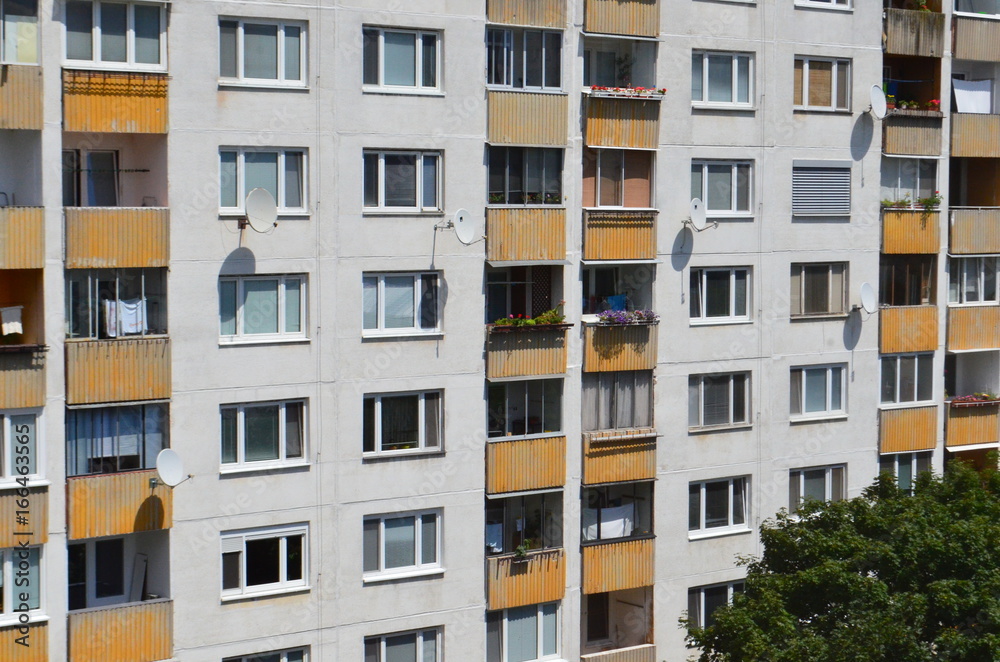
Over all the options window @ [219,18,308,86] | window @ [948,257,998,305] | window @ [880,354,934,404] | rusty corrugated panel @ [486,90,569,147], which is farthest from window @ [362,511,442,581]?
window @ [948,257,998,305]

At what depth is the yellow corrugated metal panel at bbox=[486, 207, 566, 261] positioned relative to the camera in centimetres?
3516

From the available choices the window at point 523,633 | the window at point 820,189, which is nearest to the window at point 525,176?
the window at point 820,189

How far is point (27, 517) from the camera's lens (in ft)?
98.9

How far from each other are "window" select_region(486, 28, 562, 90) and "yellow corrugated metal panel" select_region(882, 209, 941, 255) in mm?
11447

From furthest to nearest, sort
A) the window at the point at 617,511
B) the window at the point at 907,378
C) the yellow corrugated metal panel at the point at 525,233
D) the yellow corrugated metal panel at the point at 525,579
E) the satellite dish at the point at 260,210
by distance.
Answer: the window at the point at 907,378 → the window at the point at 617,511 → the yellow corrugated metal panel at the point at 525,579 → the yellow corrugated metal panel at the point at 525,233 → the satellite dish at the point at 260,210

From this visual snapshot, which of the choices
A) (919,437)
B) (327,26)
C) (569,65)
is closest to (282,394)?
(327,26)

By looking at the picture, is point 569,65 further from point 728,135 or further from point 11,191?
point 11,191

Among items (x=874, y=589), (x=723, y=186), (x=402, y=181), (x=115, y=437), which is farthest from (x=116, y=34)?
(x=874, y=589)

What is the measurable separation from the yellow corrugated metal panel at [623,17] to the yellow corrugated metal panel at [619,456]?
33.5ft

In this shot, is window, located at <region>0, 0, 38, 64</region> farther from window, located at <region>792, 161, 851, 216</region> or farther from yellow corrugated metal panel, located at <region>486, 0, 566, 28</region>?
window, located at <region>792, 161, 851, 216</region>

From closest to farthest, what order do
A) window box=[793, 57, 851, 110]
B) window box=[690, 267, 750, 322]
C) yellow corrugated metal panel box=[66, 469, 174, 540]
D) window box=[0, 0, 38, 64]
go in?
window box=[0, 0, 38, 64] < yellow corrugated metal panel box=[66, 469, 174, 540] < window box=[690, 267, 750, 322] < window box=[793, 57, 851, 110]

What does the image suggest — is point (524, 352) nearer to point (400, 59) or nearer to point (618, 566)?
point (618, 566)

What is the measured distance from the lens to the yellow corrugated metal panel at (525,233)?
1384 inches

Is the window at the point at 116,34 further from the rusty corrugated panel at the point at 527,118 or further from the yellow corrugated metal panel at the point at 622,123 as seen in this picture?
the yellow corrugated metal panel at the point at 622,123
